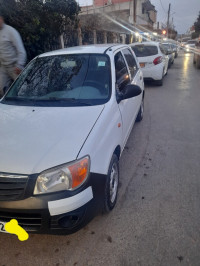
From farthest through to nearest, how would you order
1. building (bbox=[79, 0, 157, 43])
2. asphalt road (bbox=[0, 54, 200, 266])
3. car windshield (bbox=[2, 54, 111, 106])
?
building (bbox=[79, 0, 157, 43])
car windshield (bbox=[2, 54, 111, 106])
asphalt road (bbox=[0, 54, 200, 266])

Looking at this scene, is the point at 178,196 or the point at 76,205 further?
the point at 178,196

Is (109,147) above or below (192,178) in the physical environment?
above

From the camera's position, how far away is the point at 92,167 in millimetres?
1944

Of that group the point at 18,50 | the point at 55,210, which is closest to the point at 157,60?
the point at 18,50

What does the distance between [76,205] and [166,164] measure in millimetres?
2079

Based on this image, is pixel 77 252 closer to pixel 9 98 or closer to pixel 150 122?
pixel 9 98

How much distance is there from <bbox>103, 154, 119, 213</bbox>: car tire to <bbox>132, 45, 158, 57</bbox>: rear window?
665 centimetres

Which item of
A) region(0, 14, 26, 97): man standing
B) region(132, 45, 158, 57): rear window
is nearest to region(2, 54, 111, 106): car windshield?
region(0, 14, 26, 97): man standing

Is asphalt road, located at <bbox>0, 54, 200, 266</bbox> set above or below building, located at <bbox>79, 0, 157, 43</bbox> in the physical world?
below


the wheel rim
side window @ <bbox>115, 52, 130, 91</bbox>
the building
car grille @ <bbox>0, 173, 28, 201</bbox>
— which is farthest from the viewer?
the building

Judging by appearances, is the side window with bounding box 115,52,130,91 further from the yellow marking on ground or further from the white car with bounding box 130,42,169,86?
the white car with bounding box 130,42,169,86

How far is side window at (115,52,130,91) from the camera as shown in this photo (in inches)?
122

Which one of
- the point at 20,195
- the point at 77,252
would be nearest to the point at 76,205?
the point at 20,195

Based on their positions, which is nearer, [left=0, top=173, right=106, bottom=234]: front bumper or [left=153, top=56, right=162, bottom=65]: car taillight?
[left=0, top=173, right=106, bottom=234]: front bumper
